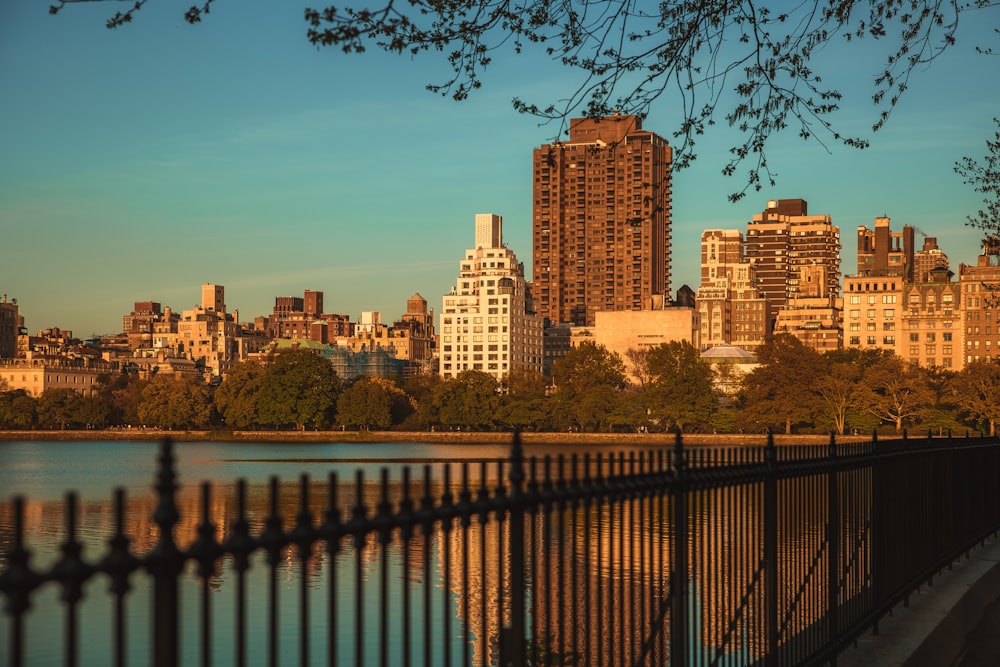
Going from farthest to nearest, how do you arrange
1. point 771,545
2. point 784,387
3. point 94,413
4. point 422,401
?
point 94,413, point 422,401, point 784,387, point 771,545

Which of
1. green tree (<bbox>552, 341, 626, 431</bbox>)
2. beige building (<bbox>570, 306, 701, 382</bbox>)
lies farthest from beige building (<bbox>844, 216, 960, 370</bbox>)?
green tree (<bbox>552, 341, 626, 431</bbox>)

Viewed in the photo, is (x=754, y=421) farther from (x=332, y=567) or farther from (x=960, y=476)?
(x=332, y=567)

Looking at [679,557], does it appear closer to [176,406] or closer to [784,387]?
[784,387]

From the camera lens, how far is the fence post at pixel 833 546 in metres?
8.27

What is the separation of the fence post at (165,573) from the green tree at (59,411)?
143 metres

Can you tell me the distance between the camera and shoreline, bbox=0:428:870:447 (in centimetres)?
10875

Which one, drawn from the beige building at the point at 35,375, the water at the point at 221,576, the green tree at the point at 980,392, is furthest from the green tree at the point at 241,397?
the green tree at the point at 980,392

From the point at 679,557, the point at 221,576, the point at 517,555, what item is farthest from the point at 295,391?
the point at 517,555

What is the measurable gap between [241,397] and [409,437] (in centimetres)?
1755

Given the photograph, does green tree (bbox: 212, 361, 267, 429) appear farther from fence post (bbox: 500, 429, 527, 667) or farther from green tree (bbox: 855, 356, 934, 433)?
fence post (bbox: 500, 429, 527, 667)

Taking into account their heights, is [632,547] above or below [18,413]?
above

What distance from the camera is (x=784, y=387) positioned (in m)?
103

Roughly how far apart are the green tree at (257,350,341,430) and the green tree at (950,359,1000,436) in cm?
5839

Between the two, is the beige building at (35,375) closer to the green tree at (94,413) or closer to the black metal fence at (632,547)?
the green tree at (94,413)
